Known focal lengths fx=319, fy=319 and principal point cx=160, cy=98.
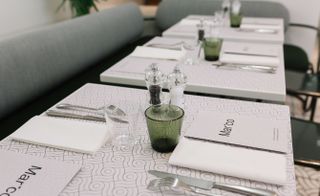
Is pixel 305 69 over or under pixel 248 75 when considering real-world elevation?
under

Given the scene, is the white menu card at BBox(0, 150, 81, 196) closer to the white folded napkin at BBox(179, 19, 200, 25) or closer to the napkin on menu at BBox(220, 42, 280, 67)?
the napkin on menu at BBox(220, 42, 280, 67)

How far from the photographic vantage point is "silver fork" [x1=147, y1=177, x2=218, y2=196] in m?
0.62

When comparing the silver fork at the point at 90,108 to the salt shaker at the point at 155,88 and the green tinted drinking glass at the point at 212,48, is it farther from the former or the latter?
the green tinted drinking glass at the point at 212,48

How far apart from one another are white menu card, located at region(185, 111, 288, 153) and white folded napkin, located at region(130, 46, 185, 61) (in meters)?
0.55

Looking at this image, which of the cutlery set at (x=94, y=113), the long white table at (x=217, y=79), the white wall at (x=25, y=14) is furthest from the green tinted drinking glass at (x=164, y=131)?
the white wall at (x=25, y=14)

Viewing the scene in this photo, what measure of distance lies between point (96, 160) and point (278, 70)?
0.84m

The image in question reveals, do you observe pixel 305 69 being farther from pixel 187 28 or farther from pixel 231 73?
pixel 231 73

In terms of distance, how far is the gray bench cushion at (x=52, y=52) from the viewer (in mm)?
1399

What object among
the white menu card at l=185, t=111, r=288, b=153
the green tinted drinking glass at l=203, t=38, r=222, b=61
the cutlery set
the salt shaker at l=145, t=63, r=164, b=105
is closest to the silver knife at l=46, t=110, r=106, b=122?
the cutlery set

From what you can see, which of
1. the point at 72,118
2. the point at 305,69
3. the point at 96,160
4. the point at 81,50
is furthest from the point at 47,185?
the point at 305,69

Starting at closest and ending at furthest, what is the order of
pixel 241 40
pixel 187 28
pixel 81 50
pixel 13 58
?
1. pixel 13 58
2. pixel 241 40
3. pixel 81 50
4. pixel 187 28

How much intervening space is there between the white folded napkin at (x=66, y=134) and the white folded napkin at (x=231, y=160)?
0.67ft

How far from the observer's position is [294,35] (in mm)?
2775

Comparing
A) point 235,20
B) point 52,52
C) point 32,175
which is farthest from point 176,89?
point 235,20
